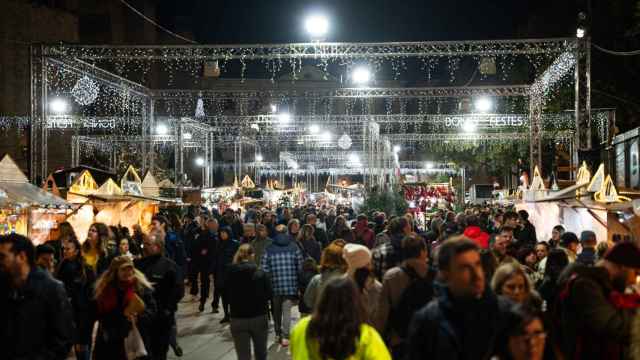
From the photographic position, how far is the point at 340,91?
95.9 feet

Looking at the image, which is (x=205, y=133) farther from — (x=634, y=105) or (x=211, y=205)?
(x=634, y=105)

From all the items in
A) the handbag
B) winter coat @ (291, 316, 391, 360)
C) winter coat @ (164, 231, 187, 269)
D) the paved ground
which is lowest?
the paved ground

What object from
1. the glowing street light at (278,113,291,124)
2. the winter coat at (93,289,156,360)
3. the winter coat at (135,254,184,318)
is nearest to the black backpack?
the winter coat at (93,289,156,360)

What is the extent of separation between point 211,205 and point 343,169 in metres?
33.2

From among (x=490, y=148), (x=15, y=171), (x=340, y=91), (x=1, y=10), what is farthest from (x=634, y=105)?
(x=1, y=10)

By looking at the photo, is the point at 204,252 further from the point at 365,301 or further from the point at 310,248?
the point at 365,301

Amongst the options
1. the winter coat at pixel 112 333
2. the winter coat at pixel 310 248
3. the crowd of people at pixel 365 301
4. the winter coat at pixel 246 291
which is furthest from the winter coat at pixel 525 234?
the winter coat at pixel 112 333

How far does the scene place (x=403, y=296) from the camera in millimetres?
5832

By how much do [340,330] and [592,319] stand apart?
5.87 ft

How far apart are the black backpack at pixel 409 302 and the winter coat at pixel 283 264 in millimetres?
4506

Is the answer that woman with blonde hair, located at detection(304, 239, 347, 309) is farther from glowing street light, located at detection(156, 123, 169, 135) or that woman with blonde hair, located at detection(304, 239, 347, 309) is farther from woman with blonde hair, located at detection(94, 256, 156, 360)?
glowing street light, located at detection(156, 123, 169, 135)

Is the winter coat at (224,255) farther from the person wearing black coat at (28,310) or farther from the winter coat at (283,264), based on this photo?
the person wearing black coat at (28,310)

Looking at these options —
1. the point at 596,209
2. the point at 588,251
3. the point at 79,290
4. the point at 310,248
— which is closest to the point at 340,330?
the point at 588,251

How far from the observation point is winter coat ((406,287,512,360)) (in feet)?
12.3
